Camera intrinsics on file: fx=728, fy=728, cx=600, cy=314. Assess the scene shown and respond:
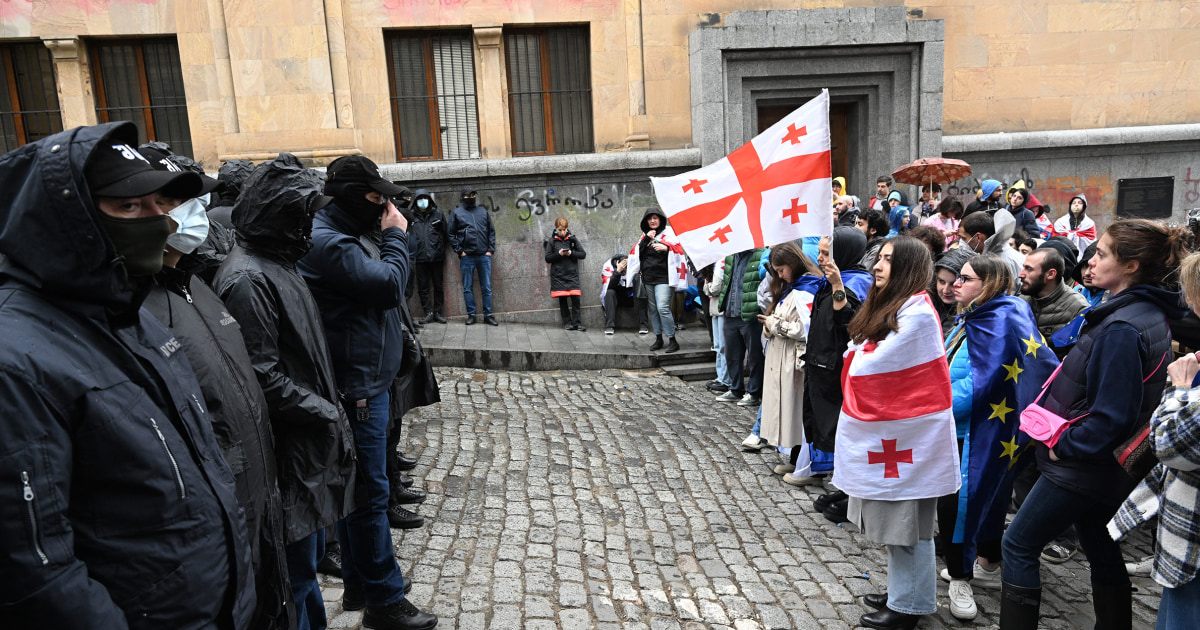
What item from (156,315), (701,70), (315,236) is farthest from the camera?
(701,70)

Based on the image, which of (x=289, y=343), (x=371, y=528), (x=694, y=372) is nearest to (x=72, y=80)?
(x=694, y=372)

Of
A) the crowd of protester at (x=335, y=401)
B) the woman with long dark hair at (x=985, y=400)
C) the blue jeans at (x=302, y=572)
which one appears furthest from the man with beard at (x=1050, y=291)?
the blue jeans at (x=302, y=572)

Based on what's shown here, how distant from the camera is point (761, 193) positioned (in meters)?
4.39

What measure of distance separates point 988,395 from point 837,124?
10.3 meters

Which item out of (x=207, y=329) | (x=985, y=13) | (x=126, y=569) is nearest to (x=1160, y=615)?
(x=126, y=569)

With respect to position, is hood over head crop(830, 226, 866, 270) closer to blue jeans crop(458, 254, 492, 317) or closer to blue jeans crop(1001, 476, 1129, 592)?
blue jeans crop(1001, 476, 1129, 592)

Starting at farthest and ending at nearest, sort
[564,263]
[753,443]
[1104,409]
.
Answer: [564,263]
[753,443]
[1104,409]

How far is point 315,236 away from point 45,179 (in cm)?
179

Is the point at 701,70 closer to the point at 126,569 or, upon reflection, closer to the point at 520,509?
the point at 520,509

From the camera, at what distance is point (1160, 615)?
2.53 metres

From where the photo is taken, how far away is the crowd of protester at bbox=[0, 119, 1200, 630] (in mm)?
1462

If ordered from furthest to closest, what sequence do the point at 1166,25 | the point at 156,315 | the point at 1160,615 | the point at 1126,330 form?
the point at 1166,25 → the point at 1126,330 → the point at 1160,615 → the point at 156,315

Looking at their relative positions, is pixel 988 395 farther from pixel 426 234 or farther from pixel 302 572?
pixel 426 234

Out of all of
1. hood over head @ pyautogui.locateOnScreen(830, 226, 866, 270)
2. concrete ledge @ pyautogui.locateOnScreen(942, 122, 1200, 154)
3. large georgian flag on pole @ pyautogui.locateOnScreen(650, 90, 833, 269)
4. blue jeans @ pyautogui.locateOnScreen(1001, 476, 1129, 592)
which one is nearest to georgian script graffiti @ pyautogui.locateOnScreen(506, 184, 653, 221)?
concrete ledge @ pyautogui.locateOnScreen(942, 122, 1200, 154)
